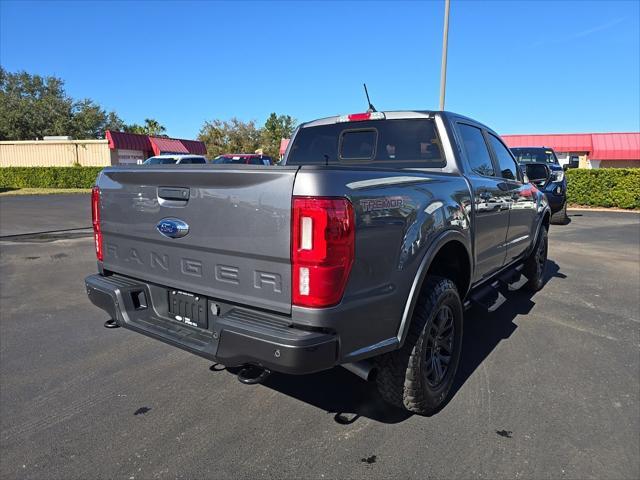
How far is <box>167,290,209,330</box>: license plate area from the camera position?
2.71 metres

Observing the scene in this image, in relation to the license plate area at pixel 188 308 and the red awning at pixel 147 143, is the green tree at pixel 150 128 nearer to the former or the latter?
the red awning at pixel 147 143

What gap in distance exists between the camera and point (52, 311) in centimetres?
519

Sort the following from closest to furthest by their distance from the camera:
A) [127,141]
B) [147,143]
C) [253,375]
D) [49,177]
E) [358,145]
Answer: [253,375]
[358,145]
[49,177]
[127,141]
[147,143]

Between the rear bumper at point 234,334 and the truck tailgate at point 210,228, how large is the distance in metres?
0.10

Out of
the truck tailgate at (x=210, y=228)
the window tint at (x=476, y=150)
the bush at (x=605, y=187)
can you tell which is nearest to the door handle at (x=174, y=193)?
the truck tailgate at (x=210, y=228)

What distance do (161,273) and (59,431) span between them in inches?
45.0

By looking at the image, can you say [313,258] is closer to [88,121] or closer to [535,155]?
[535,155]

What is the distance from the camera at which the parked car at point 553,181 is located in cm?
1300

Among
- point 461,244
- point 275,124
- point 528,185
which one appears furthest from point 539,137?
point 275,124

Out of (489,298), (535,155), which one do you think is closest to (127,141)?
(535,155)

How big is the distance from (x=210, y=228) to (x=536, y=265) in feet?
15.8

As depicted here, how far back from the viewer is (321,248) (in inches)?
85.5

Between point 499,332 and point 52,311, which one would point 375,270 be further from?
point 52,311

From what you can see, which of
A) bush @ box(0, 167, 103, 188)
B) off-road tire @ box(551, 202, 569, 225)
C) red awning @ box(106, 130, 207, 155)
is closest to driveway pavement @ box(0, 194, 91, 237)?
bush @ box(0, 167, 103, 188)
